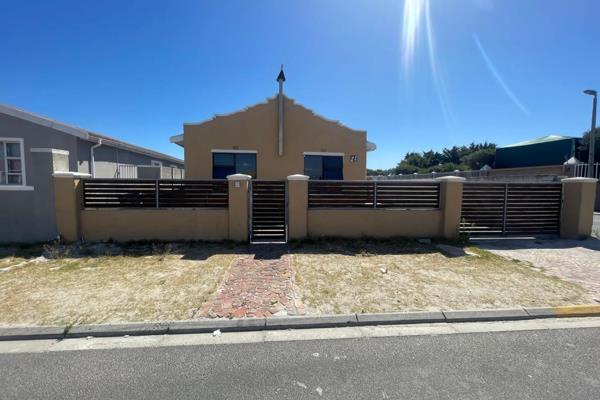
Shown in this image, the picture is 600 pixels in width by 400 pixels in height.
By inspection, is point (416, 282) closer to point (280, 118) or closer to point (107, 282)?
point (107, 282)

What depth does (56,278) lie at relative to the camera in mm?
4984

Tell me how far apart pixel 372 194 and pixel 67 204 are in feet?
25.6

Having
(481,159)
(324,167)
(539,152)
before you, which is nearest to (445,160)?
(481,159)

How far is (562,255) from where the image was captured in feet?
22.0

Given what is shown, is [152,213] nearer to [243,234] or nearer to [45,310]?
[243,234]

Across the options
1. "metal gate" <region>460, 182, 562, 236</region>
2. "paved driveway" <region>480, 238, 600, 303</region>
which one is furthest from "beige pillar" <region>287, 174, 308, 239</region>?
"paved driveway" <region>480, 238, 600, 303</region>

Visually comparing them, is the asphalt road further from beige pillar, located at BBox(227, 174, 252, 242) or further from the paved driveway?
beige pillar, located at BBox(227, 174, 252, 242)

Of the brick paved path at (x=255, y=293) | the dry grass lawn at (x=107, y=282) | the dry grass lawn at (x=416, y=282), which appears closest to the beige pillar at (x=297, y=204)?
the dry grass lawn at (x=416, y=282)

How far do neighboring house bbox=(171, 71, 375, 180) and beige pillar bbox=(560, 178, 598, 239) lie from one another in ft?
21.9

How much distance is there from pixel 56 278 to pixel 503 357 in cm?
686

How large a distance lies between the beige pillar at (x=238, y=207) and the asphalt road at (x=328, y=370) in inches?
166

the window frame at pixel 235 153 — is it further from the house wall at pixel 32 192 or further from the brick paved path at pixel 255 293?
the brick paved path at pixel 255 293

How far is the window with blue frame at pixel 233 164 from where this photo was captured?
36.6ft

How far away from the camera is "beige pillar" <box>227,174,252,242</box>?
7188mm
